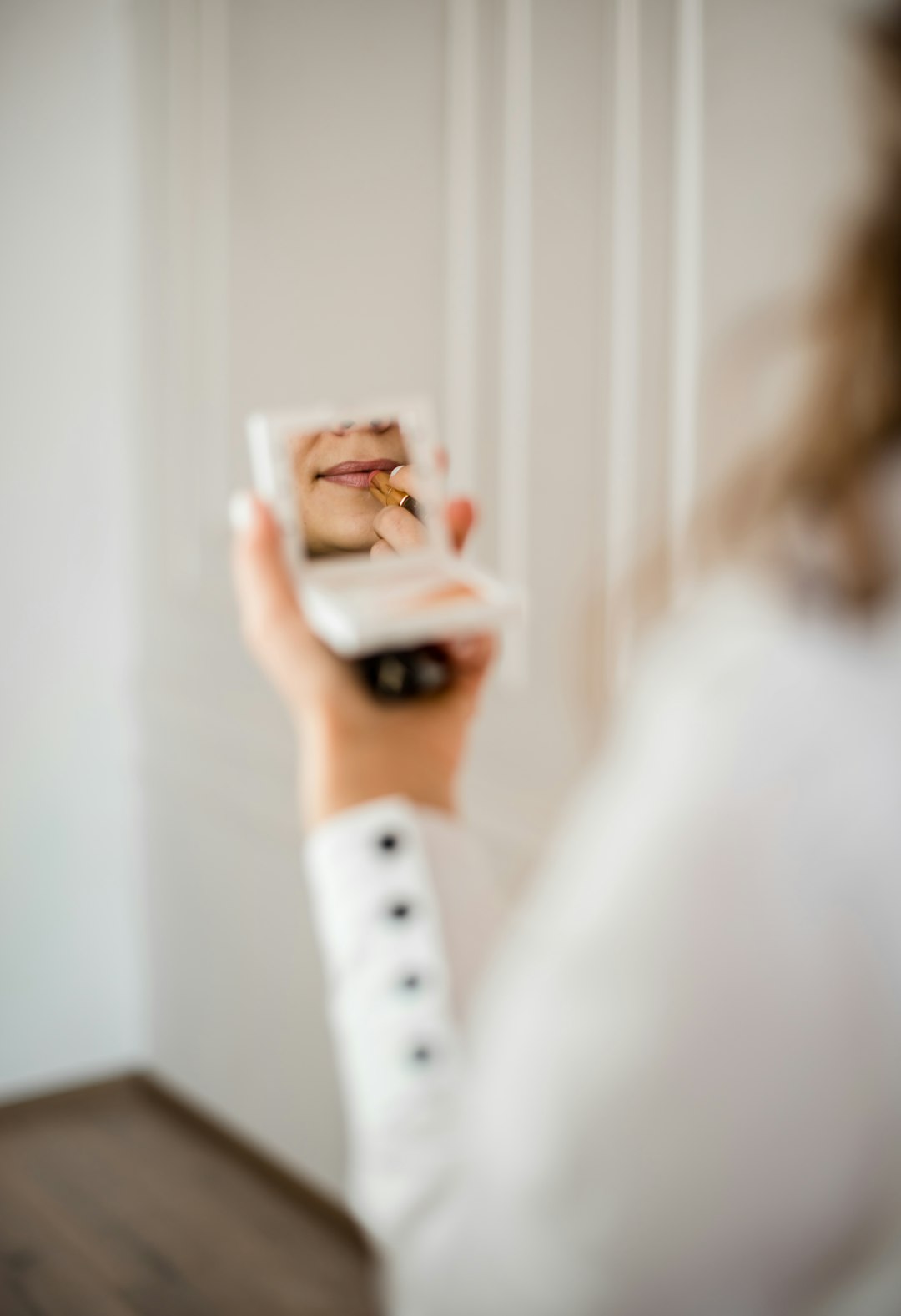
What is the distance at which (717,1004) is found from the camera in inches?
13.8

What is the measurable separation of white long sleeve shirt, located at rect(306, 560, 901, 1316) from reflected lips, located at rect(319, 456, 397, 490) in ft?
1.93

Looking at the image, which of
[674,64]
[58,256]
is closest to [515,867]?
[674,64]

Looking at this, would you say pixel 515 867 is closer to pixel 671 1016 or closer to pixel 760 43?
pixel 760 43

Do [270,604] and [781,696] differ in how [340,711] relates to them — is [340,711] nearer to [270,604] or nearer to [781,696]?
[270,604]

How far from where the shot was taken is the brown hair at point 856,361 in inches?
15.5

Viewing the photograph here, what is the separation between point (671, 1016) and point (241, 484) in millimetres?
1857

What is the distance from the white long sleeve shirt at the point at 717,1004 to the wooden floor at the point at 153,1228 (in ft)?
5.60

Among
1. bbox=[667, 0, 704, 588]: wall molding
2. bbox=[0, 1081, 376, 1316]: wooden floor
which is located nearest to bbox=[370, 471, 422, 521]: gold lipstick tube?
bbox=[667, 0, 704, 588]: wall molding

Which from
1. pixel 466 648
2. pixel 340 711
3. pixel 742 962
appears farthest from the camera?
pixel 466 648

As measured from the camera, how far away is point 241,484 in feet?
6.95

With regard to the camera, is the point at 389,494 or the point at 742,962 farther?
the point at 389,494

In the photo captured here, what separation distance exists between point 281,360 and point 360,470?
3.50ft

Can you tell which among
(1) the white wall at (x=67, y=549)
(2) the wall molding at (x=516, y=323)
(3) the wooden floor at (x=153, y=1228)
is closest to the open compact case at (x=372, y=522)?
(2) the wall molding at (x=516, y=323)

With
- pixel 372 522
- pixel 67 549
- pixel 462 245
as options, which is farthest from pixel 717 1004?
pixel 67 549
